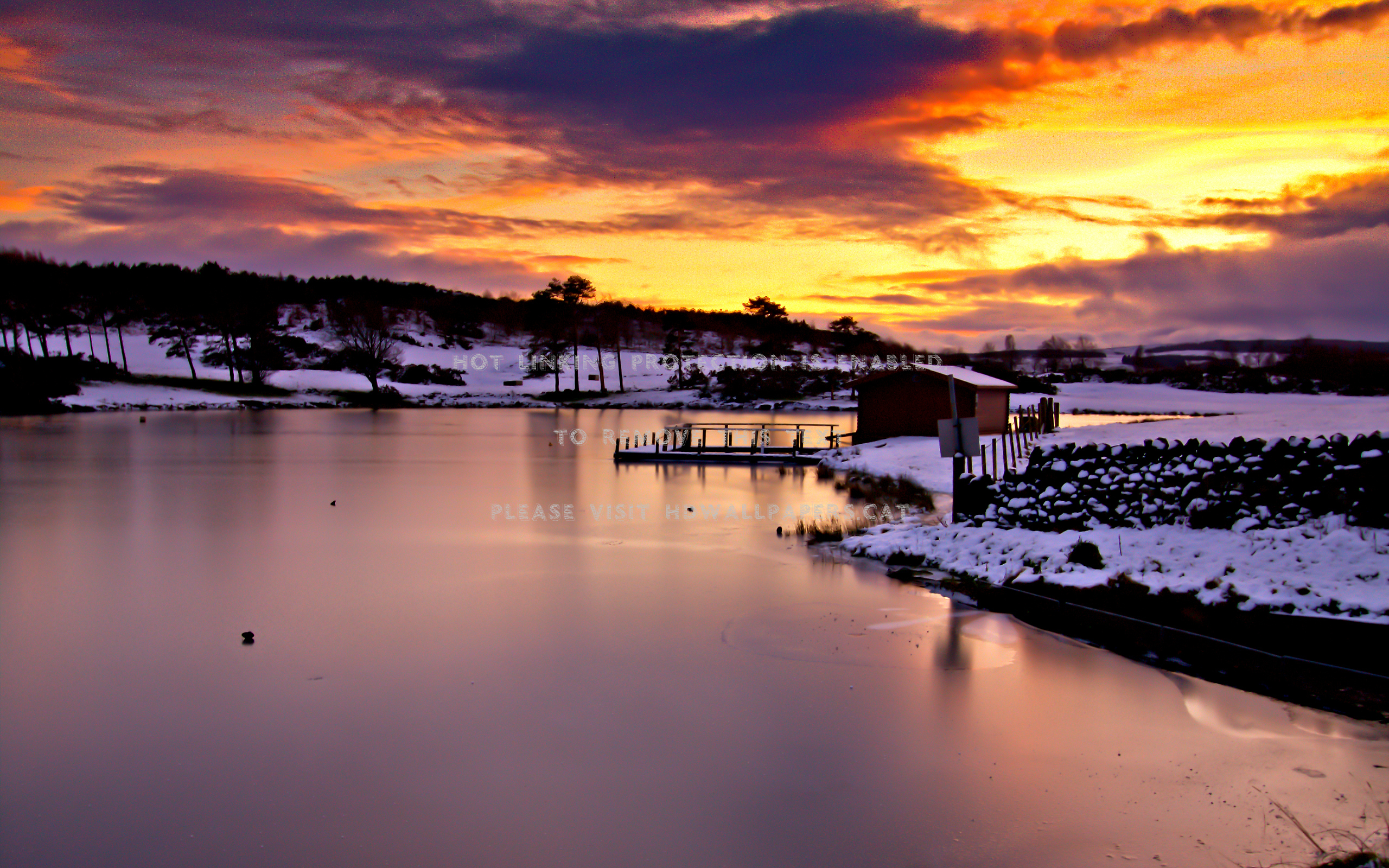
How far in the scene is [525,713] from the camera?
25.5 ft

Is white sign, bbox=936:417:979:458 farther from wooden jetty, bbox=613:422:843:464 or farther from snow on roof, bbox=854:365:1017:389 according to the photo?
wooden jetty, bbox=613:422:843:464

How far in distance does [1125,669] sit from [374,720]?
7187mm

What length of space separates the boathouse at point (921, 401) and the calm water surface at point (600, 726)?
1596 cm

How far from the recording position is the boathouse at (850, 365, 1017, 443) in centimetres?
2955

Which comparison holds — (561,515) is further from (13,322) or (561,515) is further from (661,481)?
(13,322)

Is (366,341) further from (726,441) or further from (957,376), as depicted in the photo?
(957,376)

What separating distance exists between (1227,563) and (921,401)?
21.4m

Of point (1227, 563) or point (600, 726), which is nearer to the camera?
point (600, 726)

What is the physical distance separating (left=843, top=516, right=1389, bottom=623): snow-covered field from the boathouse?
17.4m

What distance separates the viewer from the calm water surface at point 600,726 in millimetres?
5578

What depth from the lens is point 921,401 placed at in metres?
30.2

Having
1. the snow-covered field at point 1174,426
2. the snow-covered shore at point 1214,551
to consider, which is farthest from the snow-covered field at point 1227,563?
the snow-covered field at point 1174,426

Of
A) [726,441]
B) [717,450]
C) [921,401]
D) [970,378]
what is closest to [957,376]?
[921,401]

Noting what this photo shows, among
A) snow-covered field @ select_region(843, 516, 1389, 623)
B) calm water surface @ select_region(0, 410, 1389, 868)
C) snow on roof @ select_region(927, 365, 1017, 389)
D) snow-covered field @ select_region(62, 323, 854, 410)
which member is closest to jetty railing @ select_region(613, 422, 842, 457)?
snow on roof @ select_region(927, 365, 1017, 389)
